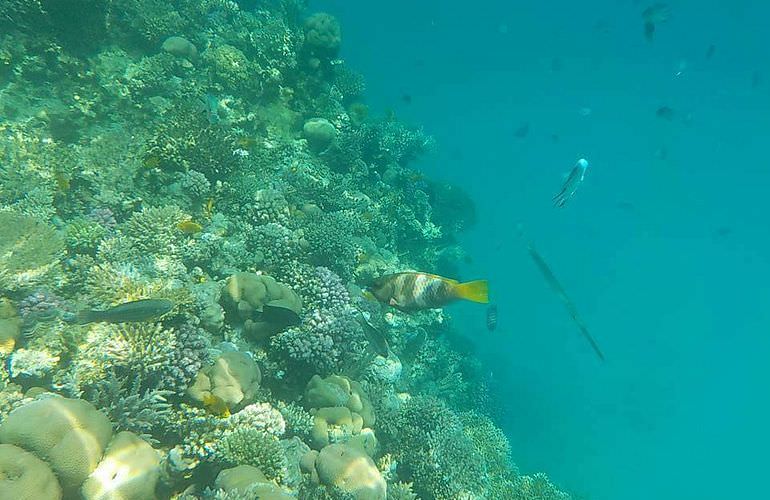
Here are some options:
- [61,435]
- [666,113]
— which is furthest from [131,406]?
[666,113]

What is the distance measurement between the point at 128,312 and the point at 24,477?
1357 mm

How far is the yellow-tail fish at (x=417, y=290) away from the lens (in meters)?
4.09

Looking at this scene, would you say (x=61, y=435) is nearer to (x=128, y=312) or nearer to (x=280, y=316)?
(x=128, y=312)

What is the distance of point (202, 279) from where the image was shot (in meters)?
5.48

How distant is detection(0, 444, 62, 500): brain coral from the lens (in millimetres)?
2447

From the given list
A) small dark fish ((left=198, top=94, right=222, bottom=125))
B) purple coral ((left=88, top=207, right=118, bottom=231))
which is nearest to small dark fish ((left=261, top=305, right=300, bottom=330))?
purple coral ((left=88, top=207, right=118, bottom=231))

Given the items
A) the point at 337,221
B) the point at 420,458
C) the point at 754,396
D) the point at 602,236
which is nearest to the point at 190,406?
the point at 420,458

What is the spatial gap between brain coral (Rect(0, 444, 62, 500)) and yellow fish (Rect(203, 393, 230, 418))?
1.31m

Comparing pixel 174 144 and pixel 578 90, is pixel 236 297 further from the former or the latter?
pixel 578 90

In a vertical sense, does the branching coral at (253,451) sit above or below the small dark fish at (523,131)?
below

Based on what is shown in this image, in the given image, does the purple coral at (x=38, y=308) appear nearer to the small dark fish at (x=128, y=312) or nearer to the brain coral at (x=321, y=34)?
the small dark fish at (x=128, y=312)

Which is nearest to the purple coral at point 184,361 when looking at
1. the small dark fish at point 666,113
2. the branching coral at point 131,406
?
the branching coral at point 131,406

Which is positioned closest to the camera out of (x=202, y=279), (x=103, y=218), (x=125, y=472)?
(x=125, y=472)

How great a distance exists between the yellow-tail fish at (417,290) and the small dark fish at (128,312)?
198cm
